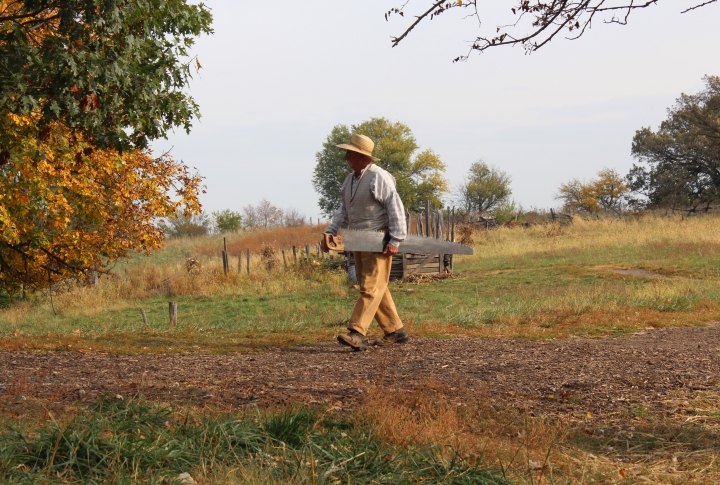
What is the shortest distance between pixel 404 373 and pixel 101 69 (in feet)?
13.2

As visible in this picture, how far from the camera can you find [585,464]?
3633mm

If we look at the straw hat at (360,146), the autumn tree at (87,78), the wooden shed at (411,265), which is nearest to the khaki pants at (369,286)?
the straw hat at (360,146)

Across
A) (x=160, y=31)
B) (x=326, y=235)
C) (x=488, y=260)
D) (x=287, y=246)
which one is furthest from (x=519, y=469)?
(x=287, y=246)

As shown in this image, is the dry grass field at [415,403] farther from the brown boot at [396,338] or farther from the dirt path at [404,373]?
the brown boot at [396,338]

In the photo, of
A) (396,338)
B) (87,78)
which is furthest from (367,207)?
(87,78)

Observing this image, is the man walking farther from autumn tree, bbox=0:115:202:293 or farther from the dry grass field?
autumn tree, bbox=0:115:202:293

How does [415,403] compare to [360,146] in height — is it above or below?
below

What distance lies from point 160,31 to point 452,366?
4.98 m

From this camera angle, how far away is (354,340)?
24.2ft

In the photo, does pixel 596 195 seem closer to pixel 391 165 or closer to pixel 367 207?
pixel 391 165

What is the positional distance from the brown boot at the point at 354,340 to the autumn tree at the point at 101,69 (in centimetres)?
317

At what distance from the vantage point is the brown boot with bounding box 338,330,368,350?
7.31 metres

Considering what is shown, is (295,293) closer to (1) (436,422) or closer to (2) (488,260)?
(2) (488,260)

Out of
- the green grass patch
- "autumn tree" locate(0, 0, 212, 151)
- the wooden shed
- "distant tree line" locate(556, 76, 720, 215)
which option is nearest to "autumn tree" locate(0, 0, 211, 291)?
"autumn tree" locate(0, 0, 212, 151)
